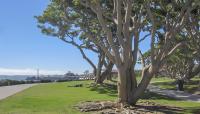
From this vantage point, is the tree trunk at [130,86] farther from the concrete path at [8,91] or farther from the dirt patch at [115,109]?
the concrete path at [8,91]

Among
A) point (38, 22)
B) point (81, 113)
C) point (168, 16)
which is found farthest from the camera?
point (38, 22)

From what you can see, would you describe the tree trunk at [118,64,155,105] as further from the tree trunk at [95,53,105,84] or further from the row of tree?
the tree trunk at [95,53,105,84]

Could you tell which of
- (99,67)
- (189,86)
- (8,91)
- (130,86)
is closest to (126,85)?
Result: (130,86)

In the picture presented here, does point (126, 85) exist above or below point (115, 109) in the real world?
above

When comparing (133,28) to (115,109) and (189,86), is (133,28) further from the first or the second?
(189,86)

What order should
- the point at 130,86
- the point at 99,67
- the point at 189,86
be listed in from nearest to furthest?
1. the point at 130,86
2. the point at 99,67
3. the point at 189,86

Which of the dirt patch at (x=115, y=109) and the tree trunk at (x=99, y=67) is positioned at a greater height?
the tree trunk at (x=99, y=67)

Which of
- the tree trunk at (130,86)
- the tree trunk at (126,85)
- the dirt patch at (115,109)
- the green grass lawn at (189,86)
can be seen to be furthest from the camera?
the green grass lawn at (189,86)

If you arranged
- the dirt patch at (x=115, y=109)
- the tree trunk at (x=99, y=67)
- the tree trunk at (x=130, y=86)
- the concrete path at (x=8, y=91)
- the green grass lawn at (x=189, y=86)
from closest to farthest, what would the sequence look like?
the dirt patch at (x=115, y=109), the tree trunk at (x=130, y=86), the concrete path at (x=8, y=91), the green grass lawn at (x=189, y=86), the tree trunk at (x=99, y=67)

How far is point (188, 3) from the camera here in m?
22.6

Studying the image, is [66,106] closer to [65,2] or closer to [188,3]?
[65,2]

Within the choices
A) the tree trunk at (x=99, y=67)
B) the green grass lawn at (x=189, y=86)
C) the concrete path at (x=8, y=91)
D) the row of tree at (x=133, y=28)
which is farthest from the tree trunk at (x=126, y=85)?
the tree trunk at (x=99, y=67)

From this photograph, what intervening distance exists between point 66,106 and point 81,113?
2.81m

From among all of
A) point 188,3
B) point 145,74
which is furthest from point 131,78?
point 188,3
